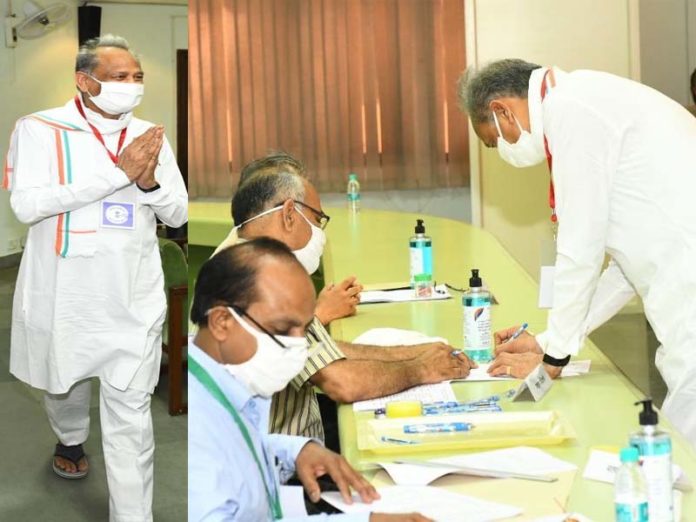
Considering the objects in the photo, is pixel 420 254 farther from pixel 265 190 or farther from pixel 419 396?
pixel 419 396

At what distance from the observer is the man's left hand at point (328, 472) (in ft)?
4.75

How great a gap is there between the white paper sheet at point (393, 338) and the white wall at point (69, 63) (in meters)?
1.55

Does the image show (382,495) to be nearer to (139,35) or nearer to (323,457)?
(323,457)

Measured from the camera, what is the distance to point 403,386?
6.55 feet

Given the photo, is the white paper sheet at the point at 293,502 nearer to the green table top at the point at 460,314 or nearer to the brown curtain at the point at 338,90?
the green table top at the point at 460,314

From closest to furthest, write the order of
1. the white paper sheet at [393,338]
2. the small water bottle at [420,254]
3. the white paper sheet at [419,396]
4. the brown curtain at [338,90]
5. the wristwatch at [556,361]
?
the white paper sheet at [419,396] < the wristwatch at [556,361] < the white paper sheet at [393,338] < the small water bottle at [420,254] < the brown curtain at [338,90]

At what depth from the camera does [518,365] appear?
209 centimetres

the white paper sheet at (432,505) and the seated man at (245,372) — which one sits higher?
the seated man at (245,372)

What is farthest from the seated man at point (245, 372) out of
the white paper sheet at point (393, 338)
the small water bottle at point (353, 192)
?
the small water bottle at point (353, 192)

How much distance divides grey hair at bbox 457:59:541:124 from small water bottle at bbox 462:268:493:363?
0.39 meters

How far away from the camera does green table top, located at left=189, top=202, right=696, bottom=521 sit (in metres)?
1.59

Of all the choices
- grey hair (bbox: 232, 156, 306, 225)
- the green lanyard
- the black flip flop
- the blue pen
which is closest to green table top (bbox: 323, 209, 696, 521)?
the blue pen

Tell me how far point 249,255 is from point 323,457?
41cm

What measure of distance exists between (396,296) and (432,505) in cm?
165
